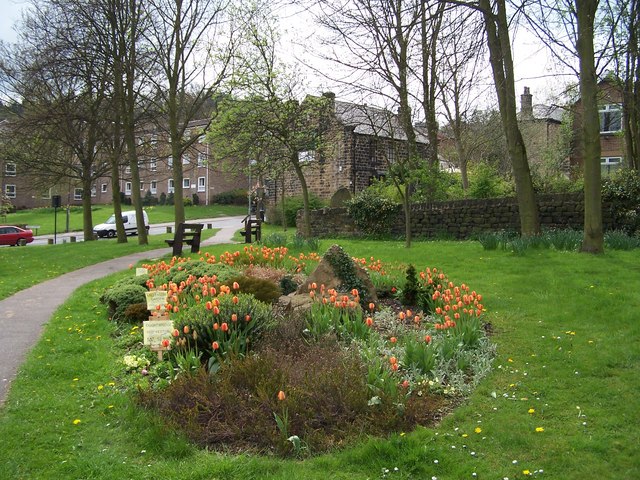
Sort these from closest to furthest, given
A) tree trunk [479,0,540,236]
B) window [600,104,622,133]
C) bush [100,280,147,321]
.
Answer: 1. bush [100,280,147,321]
2. tree trunk [479,0,540,236]
3. window [600,104,622,133]

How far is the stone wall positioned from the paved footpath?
32.8ft

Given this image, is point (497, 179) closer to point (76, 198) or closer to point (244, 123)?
point (244, 123)

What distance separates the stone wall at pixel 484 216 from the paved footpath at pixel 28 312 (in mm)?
10005

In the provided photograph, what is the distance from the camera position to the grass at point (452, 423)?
12.8ft

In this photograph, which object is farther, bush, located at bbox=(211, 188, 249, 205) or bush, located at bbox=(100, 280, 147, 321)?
bush, located at bbox=(211, 188, 249, 205)

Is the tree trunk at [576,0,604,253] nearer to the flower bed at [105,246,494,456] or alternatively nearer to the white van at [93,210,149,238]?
the flower bed at [105,246,494,456]

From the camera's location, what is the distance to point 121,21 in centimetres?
2239

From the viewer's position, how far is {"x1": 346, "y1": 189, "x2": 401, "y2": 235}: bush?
21625 millimetres

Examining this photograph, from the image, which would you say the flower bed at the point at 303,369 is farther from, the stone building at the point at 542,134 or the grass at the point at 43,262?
the stone building at the point at 542,134

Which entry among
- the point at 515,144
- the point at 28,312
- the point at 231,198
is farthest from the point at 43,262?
the point at 231,198

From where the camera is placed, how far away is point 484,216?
18688 millimetres

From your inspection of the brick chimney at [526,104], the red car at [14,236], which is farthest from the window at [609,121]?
the red car at [14,236]

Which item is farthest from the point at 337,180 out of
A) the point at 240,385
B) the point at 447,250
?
the point at 240,385

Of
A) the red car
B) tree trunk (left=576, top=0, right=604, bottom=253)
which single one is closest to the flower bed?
tree trunk (left=576, top=0, right=604, bottom=253)
